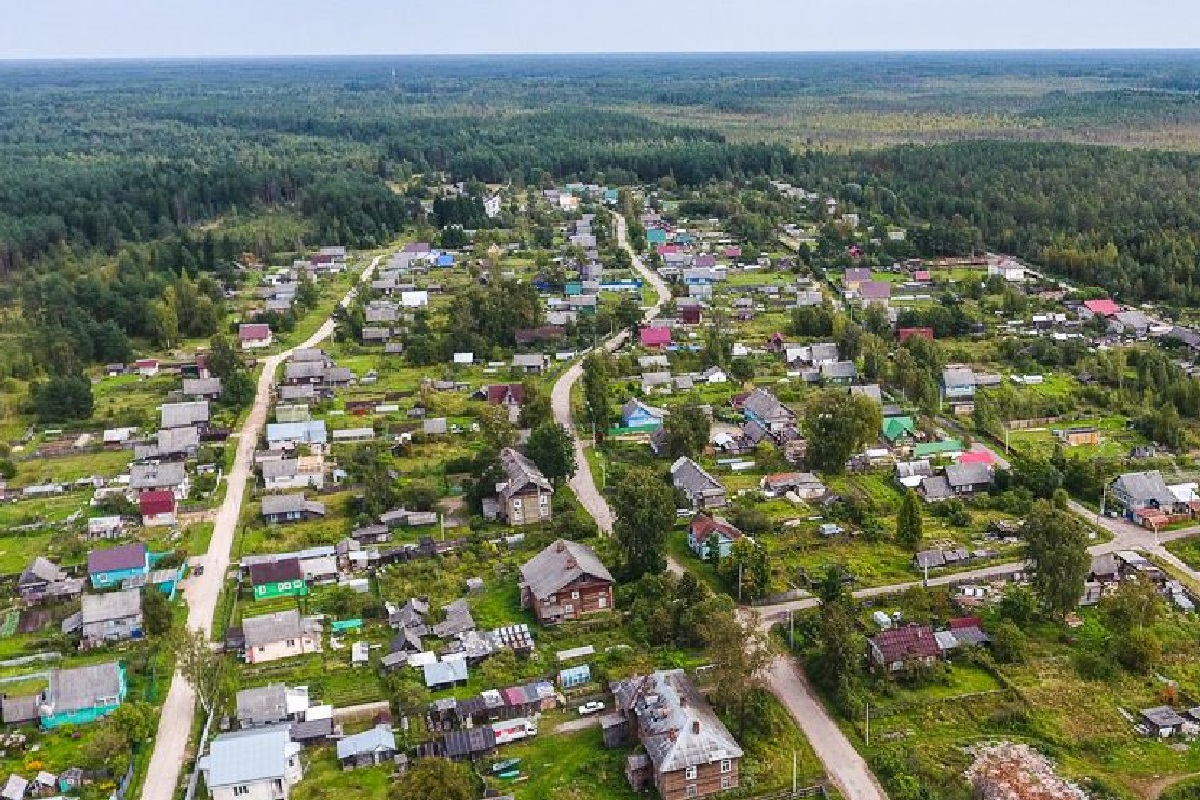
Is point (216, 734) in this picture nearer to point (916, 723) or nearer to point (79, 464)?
point (916, 723)

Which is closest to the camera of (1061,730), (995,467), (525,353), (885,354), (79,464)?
(1061,730)

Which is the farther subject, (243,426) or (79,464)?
→ (243,426)

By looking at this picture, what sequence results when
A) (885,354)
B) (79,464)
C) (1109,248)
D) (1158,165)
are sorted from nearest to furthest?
(79,464), (885,354), (1109,248), (1158,165)

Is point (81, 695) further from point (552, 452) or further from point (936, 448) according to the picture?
point (936, 448)

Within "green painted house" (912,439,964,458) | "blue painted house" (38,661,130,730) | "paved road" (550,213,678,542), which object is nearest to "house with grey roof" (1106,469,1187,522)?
"green painted house" (912,439,964,458)

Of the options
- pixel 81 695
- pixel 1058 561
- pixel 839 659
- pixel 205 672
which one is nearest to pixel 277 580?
pixel 205 672

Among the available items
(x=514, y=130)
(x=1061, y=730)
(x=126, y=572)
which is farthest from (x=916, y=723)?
(x=514, y=130)

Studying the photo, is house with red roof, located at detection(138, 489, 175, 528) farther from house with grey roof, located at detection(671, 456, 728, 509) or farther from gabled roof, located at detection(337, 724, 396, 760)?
house with grey roof, located at detection(671, 456, 728, 509)

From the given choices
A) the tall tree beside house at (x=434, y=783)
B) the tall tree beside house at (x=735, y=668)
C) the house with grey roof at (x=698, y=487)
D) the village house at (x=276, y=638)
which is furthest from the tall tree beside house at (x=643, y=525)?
the tall tree beside house at (x=434, y=783)
